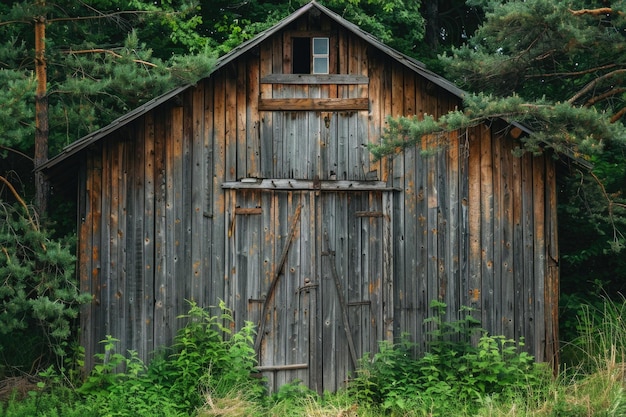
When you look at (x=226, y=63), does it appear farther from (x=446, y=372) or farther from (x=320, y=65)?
(x=446, y=372)

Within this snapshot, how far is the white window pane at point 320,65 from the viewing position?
11000 millimetres

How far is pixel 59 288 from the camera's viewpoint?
10.8m

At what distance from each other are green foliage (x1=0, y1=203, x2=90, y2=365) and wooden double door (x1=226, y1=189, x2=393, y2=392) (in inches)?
83.2

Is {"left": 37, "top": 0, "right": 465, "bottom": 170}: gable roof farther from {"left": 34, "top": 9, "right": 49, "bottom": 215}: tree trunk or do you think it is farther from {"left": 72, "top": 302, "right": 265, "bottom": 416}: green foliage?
{"left": 72, "top": 302, "right": 265, "bottom": 416}: green foliage

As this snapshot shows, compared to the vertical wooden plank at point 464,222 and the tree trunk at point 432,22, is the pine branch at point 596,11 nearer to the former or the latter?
the vertical wooden plank at point 464,222

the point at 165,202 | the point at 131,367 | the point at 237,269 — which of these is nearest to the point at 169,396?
the point at 131,367

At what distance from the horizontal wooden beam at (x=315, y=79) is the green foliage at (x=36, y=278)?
3.55 m

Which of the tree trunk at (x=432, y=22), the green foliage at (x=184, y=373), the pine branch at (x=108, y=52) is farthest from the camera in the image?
the tree trunk at (x=432, y=22)

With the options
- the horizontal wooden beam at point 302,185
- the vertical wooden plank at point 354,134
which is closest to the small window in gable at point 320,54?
the vertical wooden plank at point 354,134

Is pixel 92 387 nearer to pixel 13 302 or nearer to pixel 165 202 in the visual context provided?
pixel 13 302

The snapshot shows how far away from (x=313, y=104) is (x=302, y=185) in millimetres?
1118

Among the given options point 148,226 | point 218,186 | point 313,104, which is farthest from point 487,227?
point 148,226

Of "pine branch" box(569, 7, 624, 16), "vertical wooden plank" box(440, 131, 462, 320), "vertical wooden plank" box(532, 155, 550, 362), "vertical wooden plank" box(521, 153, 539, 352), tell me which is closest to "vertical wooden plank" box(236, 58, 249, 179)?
Result: "vertical wooden plank" box(440, 131, 462, 320)

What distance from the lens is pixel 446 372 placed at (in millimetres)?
10461
